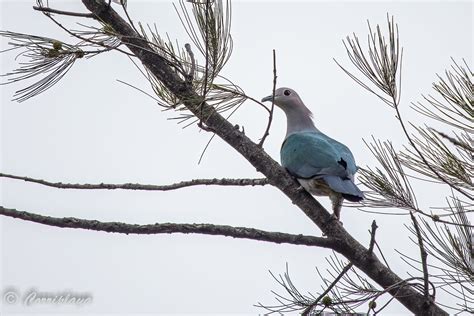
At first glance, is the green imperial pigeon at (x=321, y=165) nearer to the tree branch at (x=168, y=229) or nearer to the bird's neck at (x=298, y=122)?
the bird's neck at (x=298, y=122)

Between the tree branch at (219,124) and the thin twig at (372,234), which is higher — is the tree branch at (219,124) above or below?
above

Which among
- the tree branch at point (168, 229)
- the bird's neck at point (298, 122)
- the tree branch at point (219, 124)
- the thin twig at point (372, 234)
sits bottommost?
the tree branch at point (168, 229)

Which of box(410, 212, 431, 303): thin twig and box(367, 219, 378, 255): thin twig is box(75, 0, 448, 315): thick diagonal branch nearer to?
box(367, 219, 378, 255): thin twig

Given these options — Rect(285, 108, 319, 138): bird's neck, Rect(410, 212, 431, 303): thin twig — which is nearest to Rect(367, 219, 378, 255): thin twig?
Rect(410, 212, 431, 303): thin twig

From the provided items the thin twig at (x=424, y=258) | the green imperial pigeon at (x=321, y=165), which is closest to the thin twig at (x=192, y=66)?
the green imperial pigeon at (x=321, y=165)

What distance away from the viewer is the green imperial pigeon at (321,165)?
11.8 ft

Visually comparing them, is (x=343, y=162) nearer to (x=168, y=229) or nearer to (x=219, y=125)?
(x=219, y=125)

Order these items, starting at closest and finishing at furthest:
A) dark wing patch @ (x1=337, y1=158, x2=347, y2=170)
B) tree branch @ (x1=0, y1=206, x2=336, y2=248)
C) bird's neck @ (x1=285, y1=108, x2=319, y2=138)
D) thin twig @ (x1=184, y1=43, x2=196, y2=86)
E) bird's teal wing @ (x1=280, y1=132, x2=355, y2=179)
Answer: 1. tree branch @ (x1=0, y1=206, x2=336, y2=248)
2. thin twig @ (x1=184, y1=43, x2=196, y2=86)
3. bird's teal wing @ (x1=280, y1=132, x2=355, y2=179)
4. dark wing patch @ (x1=337, y1=158, x2=347, y2=170)
5. bird's neck @ (x1=285, y1=108, x2=319, y2=138)

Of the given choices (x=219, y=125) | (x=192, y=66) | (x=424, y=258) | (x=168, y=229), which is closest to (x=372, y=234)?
(x=424, y=258)

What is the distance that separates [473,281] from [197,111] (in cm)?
141

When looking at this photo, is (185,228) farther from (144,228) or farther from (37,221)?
(37,221)

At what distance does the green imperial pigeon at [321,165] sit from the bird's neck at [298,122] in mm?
93

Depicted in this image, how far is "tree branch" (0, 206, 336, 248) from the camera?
234 cm

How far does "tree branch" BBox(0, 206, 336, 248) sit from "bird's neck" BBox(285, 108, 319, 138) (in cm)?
191
